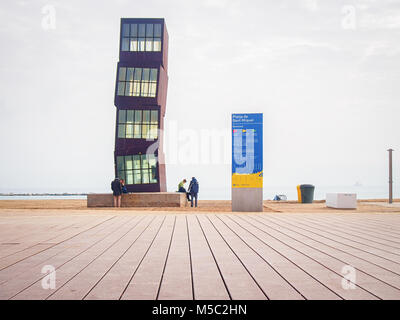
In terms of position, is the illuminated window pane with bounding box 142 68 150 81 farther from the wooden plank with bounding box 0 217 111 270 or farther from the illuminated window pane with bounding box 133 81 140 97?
the wooden plank with bounding box 0 217 111 270

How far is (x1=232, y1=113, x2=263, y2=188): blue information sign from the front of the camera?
13828 millimetres

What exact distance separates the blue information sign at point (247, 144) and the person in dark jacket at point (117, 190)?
29.5ft

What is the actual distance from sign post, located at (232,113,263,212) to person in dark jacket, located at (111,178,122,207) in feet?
28.8

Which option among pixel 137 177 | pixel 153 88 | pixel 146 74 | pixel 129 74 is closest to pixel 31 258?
pixel 137 177

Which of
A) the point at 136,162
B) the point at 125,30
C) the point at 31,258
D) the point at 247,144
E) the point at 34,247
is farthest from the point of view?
the point at 125,30

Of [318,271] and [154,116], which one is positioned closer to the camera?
[318,271]

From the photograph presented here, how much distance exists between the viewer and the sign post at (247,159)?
45.4ft

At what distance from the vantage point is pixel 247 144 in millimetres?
13836

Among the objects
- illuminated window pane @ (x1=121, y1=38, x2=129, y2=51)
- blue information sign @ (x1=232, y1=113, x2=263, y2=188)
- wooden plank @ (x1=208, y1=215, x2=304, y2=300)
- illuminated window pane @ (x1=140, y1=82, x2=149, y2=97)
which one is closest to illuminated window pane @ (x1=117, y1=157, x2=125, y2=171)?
illuminated window pane @ (x1=140, y1=82, x2=149, y2=97)

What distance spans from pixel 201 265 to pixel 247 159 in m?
10.2

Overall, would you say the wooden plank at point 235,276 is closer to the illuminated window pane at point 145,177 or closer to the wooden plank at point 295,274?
the wooden plank at point 295,274

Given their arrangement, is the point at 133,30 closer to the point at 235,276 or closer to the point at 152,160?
the point at 152,160

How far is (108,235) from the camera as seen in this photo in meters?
6.41

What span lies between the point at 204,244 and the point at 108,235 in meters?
1.92
